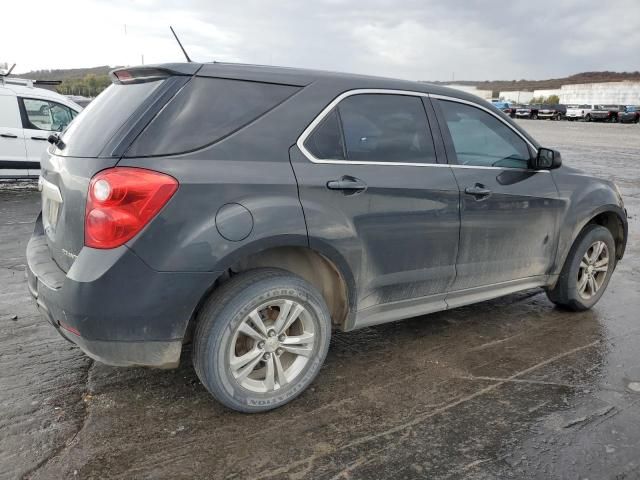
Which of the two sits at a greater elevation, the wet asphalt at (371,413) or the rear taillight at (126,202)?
the rear taillight at (126,202)

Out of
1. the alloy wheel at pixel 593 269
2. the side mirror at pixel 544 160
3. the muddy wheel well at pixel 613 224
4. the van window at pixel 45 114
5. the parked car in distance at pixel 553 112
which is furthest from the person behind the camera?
the parked car in distance at pixel 553 112

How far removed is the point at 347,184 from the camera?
299 cm

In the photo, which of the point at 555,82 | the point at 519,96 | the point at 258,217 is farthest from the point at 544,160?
the point at 555,82

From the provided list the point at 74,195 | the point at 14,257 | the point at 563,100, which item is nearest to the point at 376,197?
the point at 74,195

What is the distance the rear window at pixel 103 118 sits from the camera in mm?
2734

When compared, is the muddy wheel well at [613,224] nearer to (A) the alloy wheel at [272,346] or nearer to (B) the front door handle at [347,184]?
(B) the front door handle at [347,184]

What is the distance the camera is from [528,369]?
3607 mm

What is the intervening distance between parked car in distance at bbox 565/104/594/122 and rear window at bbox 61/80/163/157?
174 ft

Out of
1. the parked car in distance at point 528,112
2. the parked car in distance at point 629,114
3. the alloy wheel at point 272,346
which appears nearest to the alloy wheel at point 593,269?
the alloy wheel at point 272,346

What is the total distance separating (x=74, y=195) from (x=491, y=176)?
8.57 feet

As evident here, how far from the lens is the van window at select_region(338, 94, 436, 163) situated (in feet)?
10.3

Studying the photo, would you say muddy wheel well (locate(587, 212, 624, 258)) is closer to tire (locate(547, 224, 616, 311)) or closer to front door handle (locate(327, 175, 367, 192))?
tire (locate(547, 224, 616, 311))

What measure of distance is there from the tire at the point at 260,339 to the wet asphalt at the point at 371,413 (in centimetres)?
17

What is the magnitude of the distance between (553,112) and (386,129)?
182ft
